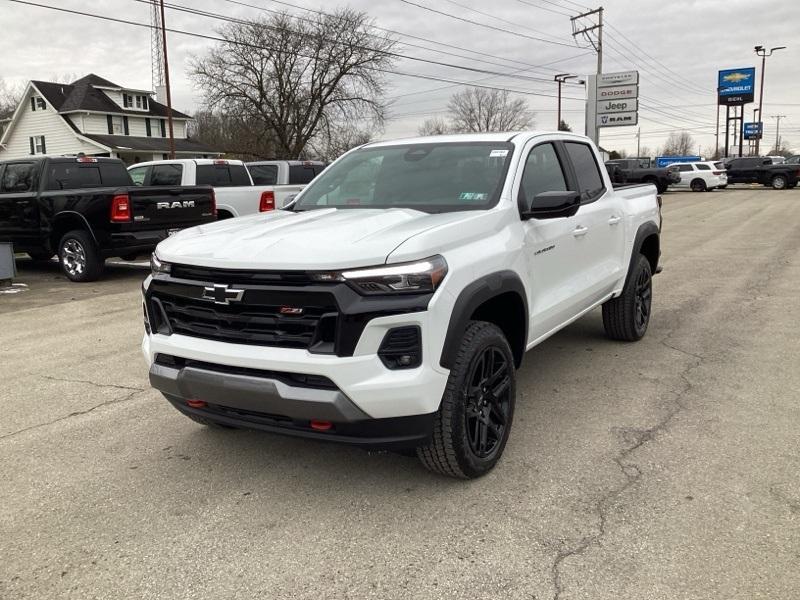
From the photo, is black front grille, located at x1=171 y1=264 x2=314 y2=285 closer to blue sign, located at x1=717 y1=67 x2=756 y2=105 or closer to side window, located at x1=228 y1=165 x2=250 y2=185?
side window, located at x1=228 y1=165 x2=250 y2=185

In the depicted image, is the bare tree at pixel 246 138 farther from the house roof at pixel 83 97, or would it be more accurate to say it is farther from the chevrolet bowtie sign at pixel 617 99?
the chevrolet bowtie sign at pixel 617 99

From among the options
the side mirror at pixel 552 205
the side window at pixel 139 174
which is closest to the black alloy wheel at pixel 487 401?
the side mirror at pixel 552 205

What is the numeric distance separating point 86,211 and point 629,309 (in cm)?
785

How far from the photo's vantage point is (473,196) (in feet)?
12.9

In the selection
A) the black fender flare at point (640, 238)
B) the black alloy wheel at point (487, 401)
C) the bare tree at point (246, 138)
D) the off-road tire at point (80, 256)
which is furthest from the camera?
the bare tree at point (246, 138)

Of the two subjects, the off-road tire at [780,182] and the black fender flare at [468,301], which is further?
the off-road tire at [780,182]

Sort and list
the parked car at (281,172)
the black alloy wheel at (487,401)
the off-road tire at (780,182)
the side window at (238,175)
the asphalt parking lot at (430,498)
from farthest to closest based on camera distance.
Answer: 1. the off-road tire at (780,182)
2. the parked car at (281,172)
3. the side window at (238,175)
4. the black alloy wheel at (487,401)
5. the asphalt parking lot at (430,498)

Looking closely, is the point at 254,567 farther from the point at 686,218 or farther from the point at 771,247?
the point at 686,218

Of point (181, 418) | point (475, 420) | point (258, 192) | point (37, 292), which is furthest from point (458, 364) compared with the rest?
point (258, 192)

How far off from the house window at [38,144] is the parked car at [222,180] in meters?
40.3

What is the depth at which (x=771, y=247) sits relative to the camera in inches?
502

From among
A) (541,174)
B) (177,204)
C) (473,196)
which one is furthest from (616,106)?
(473,196)

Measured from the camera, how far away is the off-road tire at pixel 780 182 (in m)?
36.4

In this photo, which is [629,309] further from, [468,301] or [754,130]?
[754,130]
